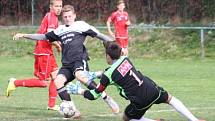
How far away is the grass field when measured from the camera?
437 inches

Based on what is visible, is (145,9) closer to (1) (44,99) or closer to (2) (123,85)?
(1) (44,99)

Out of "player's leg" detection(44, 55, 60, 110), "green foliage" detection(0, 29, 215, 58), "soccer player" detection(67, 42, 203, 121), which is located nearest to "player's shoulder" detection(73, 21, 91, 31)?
"player's leg" detection(44, 55, 60, 110)

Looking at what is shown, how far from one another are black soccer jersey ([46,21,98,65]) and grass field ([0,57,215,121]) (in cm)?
101

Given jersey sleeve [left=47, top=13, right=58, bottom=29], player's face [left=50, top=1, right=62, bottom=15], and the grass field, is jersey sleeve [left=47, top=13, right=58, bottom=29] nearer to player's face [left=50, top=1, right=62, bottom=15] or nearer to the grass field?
player's face [left=50, top=1, right=62, bottom=15]

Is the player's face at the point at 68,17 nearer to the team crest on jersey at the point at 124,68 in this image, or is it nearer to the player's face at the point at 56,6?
the player's face at the point at 56,6

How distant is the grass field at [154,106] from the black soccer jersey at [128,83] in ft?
5.28

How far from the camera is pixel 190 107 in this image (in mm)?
12164

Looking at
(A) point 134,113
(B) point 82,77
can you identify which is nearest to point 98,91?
(A) point 134,113

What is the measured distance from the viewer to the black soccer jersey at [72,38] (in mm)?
10906

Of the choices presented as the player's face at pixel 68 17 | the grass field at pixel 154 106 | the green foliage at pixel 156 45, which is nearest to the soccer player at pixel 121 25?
the grass field at pixel 154 106

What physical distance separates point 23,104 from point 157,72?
834cm

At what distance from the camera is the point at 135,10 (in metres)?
32.5

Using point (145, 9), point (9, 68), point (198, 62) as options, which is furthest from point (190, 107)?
point (145, 9)

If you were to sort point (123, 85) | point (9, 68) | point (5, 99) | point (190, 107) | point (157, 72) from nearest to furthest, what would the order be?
point (123, 85)
point (190, 107)
point (5, 99)
point (157, 72)
point (9, 68)
